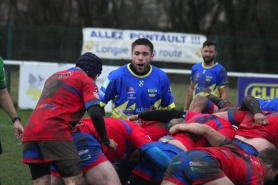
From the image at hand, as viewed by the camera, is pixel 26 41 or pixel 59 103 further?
pixel 26 41

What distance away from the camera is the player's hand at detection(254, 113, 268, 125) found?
6.51m

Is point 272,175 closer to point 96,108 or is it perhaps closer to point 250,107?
point 250,107

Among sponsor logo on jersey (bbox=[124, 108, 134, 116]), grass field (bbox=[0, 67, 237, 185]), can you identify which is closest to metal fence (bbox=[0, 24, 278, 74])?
grass field (bbox=[0, 67, 237, 185])

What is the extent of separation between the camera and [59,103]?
550cm


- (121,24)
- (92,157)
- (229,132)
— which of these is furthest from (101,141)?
(121,24)

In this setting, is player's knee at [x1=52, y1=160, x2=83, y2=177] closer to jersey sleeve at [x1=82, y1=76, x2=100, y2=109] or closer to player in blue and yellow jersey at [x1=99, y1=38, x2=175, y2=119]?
jersey sleeve at [x1=82, y1=76, x2=100, y2=109]

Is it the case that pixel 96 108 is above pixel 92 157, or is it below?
above

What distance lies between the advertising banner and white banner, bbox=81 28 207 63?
1922 millimetres

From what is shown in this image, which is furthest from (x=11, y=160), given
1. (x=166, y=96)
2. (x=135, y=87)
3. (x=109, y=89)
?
(x=166, y=96)

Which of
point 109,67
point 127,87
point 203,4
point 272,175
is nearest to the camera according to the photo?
point 272,175

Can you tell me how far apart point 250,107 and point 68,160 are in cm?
225

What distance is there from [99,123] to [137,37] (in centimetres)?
1129

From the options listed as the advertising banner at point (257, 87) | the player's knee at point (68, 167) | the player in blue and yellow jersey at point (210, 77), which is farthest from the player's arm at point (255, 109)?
the advertising banner at point (257, 87)

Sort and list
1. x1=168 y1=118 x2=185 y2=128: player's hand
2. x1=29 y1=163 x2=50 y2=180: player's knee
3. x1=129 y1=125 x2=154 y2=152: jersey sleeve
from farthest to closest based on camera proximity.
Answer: x1=168 y1=118 x2=185 y2=128: player's hand < x1=129 y1=125 x2=154 y2=152: jersey sleeve < x1=29 y1=163 x2=50 y2=180: player's knee
